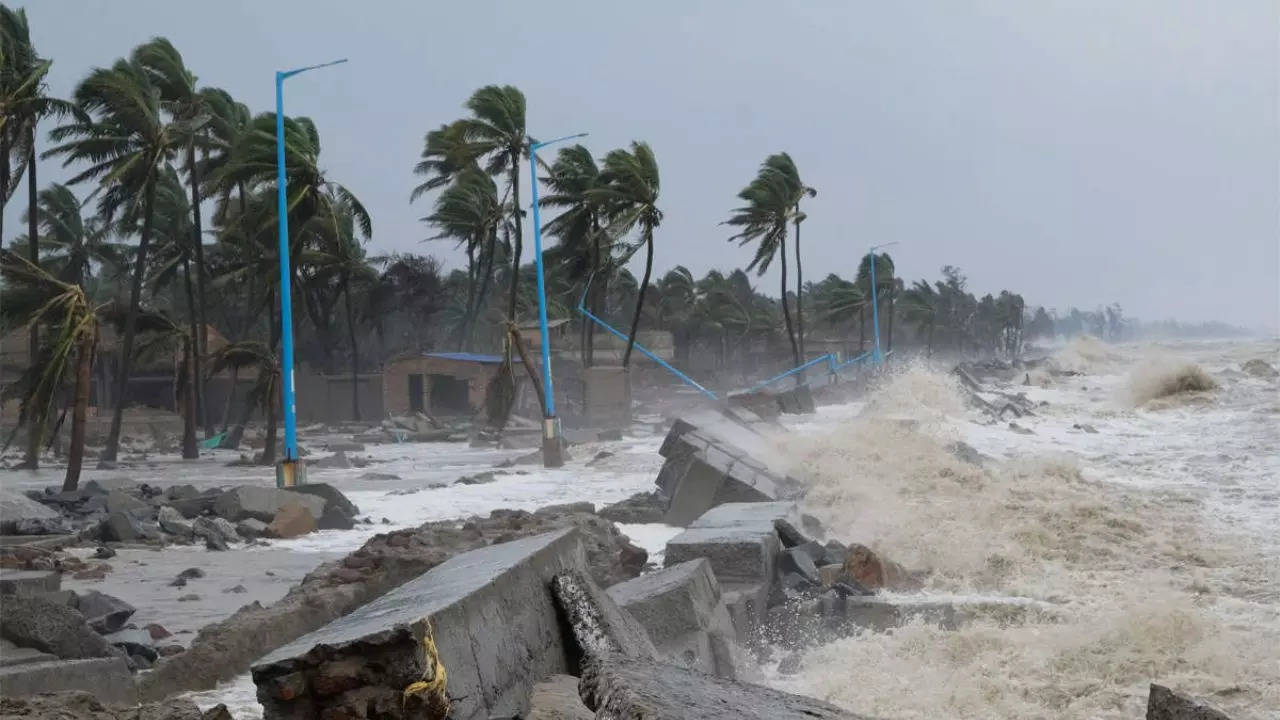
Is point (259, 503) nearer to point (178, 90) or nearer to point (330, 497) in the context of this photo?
point (330, 497)

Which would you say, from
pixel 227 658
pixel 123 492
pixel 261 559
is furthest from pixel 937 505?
pixel 123 492

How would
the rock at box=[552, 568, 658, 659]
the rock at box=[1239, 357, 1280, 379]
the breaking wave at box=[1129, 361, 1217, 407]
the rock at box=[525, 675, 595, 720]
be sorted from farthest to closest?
the rock at box=[1239, 357, 1280, 379] < the breaking wave at box=[1129, 361, 1217, 407] < the rock at box=[552, 568, 658, 659] < the rock at box=[525, 675, 595, 720]

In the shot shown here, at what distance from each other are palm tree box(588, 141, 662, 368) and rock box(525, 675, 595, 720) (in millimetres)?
37618

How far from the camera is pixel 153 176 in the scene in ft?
101

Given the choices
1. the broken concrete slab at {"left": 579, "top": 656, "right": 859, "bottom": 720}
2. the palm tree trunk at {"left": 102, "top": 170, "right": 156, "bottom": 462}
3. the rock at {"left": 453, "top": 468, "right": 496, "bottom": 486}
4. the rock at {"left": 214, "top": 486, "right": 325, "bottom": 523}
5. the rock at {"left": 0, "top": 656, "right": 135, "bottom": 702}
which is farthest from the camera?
the palm tree trunk at {"left": 102, "top": 170, "right": 156, "bottom": 462}

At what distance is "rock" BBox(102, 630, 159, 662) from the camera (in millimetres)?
6090

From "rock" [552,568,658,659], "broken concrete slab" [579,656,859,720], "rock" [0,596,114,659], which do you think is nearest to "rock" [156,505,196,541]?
"rock" [0,596,114,659]

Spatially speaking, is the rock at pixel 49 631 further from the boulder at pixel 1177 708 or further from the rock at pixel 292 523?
the rock at pixel 292 523

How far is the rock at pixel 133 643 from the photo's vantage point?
6.09 m

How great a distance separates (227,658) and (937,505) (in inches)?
356

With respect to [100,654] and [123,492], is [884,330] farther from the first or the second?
[100,654]

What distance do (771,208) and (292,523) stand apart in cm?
4399

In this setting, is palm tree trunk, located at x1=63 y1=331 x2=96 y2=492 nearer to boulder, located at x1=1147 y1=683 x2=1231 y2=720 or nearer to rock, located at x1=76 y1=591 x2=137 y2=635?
rock, located at x1=76 y1=591 x2=137 y2=635

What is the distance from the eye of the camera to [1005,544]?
34.2 feet
